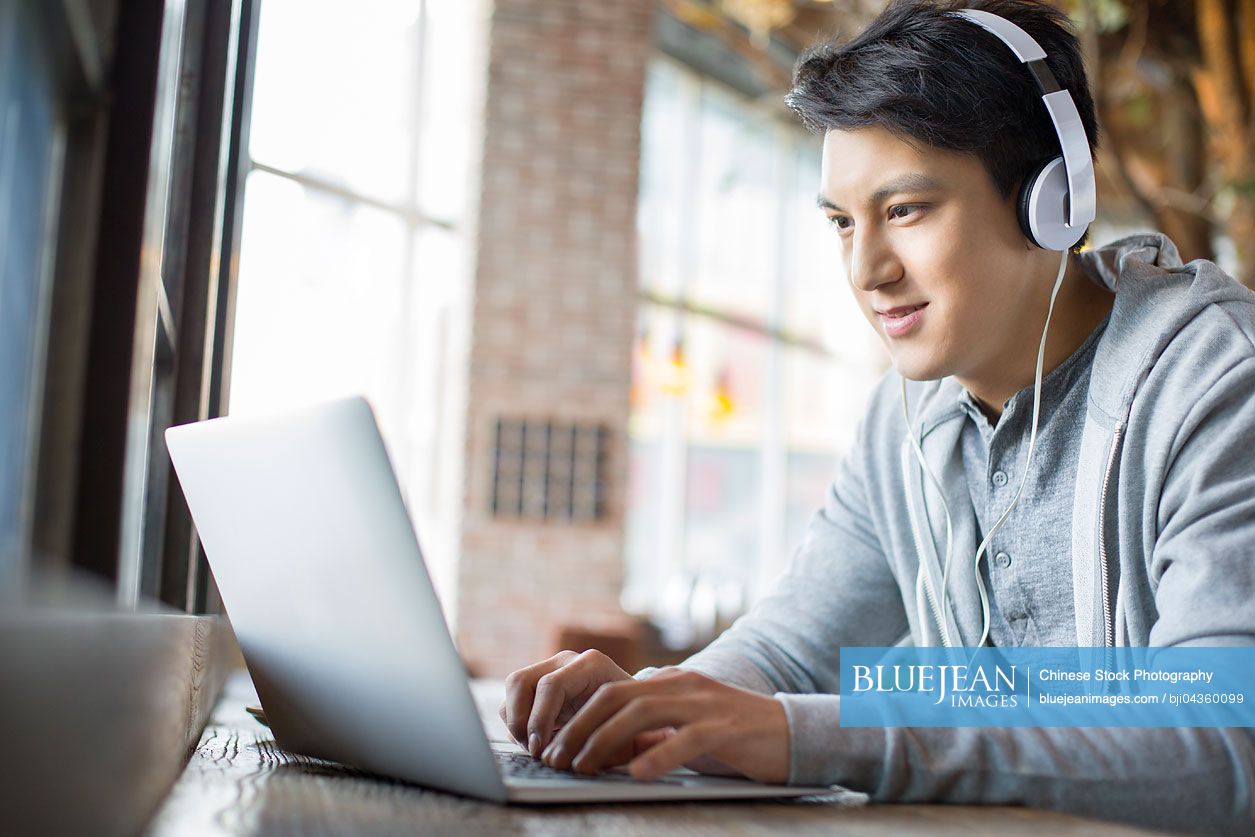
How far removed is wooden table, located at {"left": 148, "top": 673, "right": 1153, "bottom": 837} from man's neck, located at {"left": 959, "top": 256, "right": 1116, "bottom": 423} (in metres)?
0.61

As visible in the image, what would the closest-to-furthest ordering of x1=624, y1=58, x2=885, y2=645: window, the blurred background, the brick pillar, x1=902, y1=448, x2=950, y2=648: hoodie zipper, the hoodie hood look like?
the blurred background, the hoodie hood, x1=902, y1=448, x2=950, y2=648: hoodie zipper, the brick pillar, x1=624, y1=58, x2=885, y2=645: window

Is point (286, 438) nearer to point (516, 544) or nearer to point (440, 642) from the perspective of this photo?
point (440, 642)

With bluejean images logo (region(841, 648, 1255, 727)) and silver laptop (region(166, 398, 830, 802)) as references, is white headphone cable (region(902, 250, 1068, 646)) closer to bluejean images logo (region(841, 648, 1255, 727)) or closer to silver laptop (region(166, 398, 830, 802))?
bluejean images logo (region(841, 648, 1255, 727))

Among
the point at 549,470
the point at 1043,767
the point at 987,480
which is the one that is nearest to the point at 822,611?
the point at 987,480

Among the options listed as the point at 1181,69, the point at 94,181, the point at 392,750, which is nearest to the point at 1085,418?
the point at 392,750

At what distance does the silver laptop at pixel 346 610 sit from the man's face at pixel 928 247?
1.82 ft

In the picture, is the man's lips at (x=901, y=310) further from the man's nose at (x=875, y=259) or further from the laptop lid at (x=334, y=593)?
the laptop lid at (x=334, y=593)

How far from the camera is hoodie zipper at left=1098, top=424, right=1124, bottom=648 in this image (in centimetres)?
105

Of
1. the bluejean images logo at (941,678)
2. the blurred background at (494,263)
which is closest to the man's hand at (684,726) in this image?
the blurred background at (494,263)

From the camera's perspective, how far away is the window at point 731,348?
313 inches

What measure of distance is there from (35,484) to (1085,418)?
3.29ft

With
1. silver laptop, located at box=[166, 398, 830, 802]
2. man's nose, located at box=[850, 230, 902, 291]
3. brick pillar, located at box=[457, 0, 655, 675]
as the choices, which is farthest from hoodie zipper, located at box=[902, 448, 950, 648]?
brick pillar, located at box=[457, 0, 655, 675]

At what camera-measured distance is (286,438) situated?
703mm

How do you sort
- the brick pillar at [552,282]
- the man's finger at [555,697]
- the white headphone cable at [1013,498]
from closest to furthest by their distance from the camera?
1. the man's finger at [555,697]
2. the white headphone cable at [1013,498]
3. the brick pillar at [552,282]
